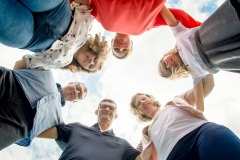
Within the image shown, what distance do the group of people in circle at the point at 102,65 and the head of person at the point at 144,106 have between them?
0.05 ft

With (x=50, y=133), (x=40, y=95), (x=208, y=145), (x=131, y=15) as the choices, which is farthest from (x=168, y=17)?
(x=50, y=133)

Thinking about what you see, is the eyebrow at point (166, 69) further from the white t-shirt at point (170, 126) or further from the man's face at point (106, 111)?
the man's face at point (106, 111)

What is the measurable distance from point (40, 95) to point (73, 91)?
1.22 m

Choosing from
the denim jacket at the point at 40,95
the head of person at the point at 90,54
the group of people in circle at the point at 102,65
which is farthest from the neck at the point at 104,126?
the head of person at the point at 90,54

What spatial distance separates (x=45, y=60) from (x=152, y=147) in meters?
1.64

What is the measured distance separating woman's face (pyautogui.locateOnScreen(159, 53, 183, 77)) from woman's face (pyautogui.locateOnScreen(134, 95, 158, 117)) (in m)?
0.53

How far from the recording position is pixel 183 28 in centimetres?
267

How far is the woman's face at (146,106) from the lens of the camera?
11.5 feet

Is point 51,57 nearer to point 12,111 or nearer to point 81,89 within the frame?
point 12,111

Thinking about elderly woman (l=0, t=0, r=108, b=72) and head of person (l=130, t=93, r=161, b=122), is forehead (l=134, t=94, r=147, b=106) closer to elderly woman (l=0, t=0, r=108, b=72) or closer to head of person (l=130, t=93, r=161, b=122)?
head of person (l=130, t=93, r=161, b=122)

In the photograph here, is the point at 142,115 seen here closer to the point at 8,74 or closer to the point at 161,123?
the point at 161,123

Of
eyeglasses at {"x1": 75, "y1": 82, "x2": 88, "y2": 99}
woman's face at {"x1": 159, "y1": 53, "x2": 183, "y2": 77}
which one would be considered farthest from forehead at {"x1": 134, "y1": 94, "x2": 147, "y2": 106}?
eyeglasses at {"x1": 75, "y1": 82, "x2": 88, "y2": 99}

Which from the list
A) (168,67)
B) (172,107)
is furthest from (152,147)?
(168,67)

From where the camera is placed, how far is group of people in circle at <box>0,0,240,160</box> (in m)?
1.65
